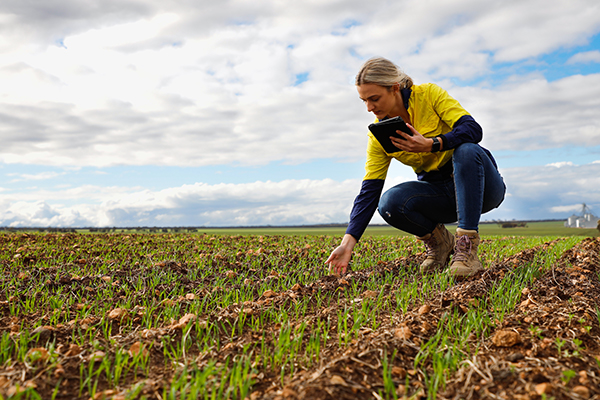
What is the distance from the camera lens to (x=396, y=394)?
1.75 meters

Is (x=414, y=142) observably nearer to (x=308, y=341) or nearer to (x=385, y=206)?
(x=385, y=206)

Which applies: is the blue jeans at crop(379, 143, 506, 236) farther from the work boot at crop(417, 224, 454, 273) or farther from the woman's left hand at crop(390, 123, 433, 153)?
the woman's left hand at crop(390, 123, 433, 153)

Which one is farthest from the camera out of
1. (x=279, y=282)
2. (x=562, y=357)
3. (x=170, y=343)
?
(x=279, y=282)

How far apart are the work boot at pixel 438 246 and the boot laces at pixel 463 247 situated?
69 centimetres

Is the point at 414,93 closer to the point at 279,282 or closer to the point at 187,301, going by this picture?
the point at 279,282

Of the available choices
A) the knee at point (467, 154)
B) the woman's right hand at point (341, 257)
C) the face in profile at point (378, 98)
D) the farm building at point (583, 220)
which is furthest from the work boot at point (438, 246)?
the farm building at point (583, 220)

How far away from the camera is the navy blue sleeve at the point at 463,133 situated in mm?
3727

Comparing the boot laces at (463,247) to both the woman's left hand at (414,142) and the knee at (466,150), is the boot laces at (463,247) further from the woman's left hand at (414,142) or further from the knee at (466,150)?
the woman's left hand at (414,142)

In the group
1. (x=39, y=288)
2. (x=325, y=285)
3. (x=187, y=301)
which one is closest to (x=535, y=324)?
(x=325, y=285)

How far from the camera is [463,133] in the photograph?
3.74 m

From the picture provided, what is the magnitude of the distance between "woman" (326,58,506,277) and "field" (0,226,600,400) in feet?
1.78

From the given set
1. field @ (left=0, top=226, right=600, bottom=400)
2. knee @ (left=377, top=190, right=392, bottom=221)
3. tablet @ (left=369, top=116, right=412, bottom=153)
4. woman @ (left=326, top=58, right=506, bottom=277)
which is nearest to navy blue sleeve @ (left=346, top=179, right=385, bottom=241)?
woman @ (left=326, top=58, right=506, bottom=277)

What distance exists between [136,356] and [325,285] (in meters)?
1.88

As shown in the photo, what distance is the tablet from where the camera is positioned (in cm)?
356
